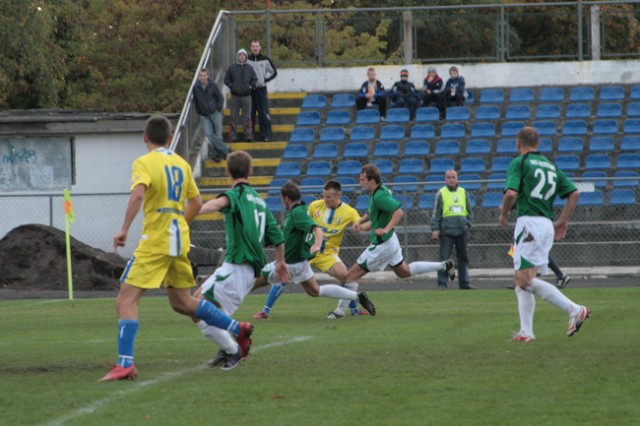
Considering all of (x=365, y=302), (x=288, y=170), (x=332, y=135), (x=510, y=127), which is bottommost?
(x=365, y=302)

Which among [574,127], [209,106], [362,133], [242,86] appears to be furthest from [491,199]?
[209,106]

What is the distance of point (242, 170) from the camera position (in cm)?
1025

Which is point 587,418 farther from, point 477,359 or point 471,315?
point 471,315

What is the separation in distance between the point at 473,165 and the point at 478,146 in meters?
0.94

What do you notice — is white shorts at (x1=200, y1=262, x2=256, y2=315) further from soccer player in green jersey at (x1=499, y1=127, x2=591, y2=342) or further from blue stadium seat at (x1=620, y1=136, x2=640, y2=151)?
blue stadium seat at (x1=620, y1=136, x2=640, y2=151)

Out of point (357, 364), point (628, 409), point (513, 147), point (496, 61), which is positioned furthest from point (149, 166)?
point (496, 61)

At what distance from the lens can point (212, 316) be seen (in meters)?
9.46

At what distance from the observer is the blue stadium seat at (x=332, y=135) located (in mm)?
29000

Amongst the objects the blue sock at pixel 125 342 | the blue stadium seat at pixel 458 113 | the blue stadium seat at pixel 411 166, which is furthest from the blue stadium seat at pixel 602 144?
the blue sock at pixel 125 342

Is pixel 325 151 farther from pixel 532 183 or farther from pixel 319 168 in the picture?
pixel 532 183

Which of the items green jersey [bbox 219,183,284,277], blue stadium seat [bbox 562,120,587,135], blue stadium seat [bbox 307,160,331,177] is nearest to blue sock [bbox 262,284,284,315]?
green jersey [bbox 219,183,284,277]

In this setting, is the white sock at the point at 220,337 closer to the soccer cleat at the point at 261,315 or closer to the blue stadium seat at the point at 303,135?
the soccer cleat at the point at 261,315

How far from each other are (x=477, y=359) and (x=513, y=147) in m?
18.1

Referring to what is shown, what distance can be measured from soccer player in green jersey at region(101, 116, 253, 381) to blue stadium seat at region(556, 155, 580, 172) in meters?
18.5
